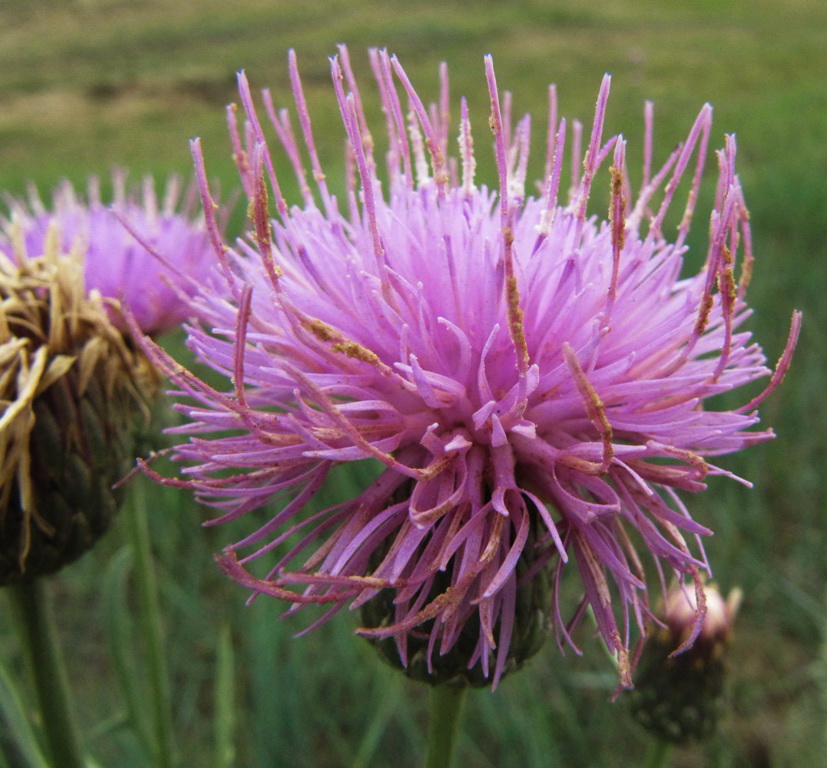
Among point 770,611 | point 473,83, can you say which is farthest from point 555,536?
point 473,83

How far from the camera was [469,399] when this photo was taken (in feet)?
2.59

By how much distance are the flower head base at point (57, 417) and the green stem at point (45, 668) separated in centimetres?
6

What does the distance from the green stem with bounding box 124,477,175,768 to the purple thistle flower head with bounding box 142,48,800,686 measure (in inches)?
19.1

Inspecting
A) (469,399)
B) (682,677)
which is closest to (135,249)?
(469,399)

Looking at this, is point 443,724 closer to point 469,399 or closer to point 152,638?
point 469,399

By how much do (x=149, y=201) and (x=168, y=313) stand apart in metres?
0.34

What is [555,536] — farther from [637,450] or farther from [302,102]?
[302,102]

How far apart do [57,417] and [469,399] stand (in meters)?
0.48

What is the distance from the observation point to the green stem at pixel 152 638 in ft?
3.88

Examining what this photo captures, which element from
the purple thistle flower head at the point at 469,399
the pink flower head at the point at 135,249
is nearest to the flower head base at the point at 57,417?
the purple thistle flower head at the point at 469,399

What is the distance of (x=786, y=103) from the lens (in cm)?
815

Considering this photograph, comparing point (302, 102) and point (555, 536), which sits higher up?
point (302, 102)

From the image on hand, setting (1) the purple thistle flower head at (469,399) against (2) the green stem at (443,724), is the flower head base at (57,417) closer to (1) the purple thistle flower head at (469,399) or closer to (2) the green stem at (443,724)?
(1) the purple thistle flower head at (469,399)

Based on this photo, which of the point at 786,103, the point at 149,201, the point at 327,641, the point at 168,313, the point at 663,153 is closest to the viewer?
the point at 168,313
